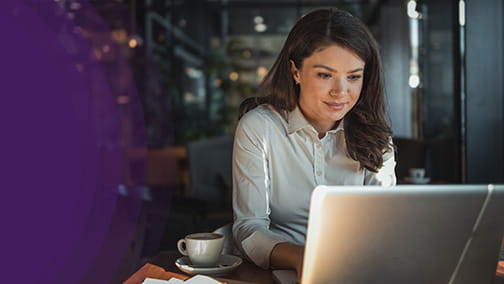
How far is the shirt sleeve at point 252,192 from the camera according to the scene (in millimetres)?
1434

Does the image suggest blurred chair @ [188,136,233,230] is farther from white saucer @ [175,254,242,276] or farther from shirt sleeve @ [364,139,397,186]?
white saucer @ [175,254,242,276]

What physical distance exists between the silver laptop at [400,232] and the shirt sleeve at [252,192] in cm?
45

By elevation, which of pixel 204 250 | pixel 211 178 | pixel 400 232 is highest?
pixel 400 232

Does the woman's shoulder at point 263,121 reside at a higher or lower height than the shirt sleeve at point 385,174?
higher

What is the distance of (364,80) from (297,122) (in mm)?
310

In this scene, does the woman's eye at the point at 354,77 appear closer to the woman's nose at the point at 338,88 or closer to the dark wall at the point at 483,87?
the woman's nose at the point at 338,88

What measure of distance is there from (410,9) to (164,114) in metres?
4.40

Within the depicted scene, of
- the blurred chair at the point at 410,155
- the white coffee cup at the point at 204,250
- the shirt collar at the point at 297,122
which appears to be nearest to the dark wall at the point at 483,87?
the shirt collar at the point at 297,122

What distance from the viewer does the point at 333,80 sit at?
1.65 meters

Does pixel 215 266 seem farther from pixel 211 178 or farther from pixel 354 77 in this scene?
pixel 211 178
